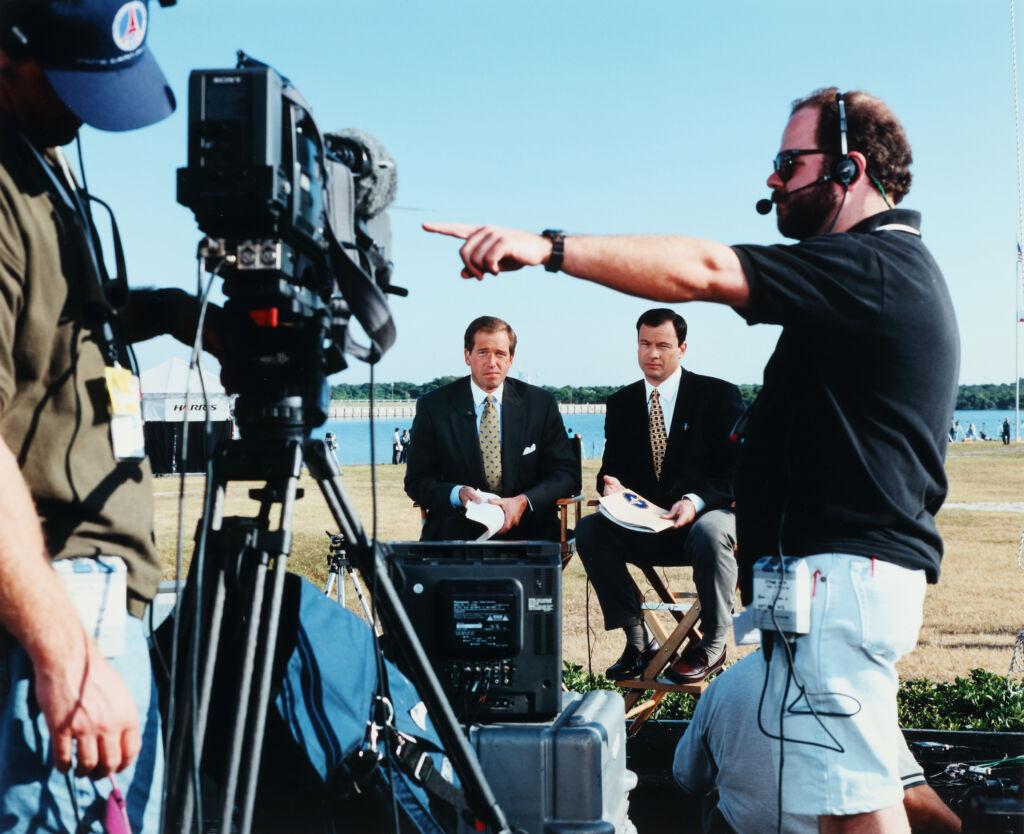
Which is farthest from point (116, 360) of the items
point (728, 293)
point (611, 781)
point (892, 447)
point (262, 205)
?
point (611, 781)

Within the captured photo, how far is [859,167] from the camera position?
2006 millimetres

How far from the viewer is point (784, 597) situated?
1.88 meters

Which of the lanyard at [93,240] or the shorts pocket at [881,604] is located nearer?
the lanyard at [93,240]

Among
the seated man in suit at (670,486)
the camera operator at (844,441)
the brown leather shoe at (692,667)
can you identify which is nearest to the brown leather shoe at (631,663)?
the seated man in suit at (670,486)

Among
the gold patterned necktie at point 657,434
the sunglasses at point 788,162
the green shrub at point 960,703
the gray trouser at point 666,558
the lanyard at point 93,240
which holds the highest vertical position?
the sunglasses at point 788,162

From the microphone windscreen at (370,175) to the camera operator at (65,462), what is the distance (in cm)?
37

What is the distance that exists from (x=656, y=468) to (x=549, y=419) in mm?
617

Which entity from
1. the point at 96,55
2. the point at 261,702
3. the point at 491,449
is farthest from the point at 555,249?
the point at 491,449

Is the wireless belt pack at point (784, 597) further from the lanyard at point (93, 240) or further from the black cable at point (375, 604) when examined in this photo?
the lanyard at point (93, 240)

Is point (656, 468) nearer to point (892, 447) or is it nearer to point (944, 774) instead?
point (944, 774)

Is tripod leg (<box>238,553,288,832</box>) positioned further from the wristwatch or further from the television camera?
the wristwatch

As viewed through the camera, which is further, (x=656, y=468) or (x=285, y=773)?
(x=656, y=468)

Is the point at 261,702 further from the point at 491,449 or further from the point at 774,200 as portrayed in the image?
the point at 491,449

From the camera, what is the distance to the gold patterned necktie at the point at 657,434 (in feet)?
15.5
